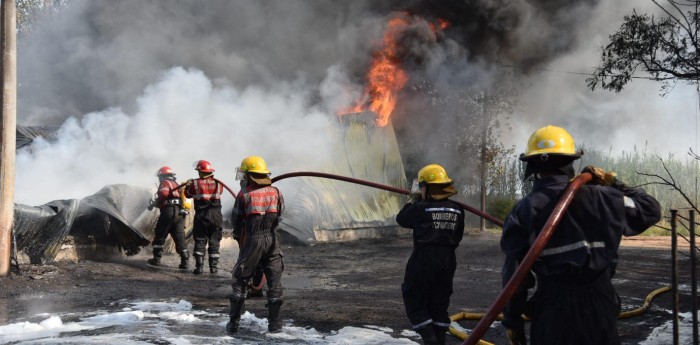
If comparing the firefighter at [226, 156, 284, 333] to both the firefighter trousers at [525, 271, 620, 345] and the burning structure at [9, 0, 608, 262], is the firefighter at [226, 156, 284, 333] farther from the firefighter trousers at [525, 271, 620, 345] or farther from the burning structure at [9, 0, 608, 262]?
the burning structure at [9, 0, 608, 262]

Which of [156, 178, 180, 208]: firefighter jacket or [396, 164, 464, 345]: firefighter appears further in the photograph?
[156, 178, 180, 208]: firefighter jacket

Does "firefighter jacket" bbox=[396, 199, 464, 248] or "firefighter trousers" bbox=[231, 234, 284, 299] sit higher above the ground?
"firefighter jacket" bbox=[396, 199, 464, 248]

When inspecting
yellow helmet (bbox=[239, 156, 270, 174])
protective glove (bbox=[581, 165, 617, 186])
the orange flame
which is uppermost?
the orange flame

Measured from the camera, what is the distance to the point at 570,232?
10.2ft

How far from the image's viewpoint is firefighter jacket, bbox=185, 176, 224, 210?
10.3 meters

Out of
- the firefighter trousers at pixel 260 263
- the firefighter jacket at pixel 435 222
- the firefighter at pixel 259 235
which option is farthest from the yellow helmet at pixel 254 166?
the firefighter jacket at pixel 435 222

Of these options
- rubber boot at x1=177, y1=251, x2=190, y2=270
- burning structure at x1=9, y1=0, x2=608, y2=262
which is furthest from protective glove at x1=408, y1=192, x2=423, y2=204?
burning structure at x1=9, y1=0, x2=608, y2=262

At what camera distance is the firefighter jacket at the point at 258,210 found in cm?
651

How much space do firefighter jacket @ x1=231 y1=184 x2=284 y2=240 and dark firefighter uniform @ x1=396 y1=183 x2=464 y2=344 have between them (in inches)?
68.6

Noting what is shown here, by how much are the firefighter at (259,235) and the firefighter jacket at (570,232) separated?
140 inches

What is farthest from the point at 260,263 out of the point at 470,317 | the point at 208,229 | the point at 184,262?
the point at 184,262

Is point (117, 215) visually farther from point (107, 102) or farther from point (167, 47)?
point (167, 47)

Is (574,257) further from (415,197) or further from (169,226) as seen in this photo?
(169,226)

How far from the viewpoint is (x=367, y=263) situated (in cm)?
1241
